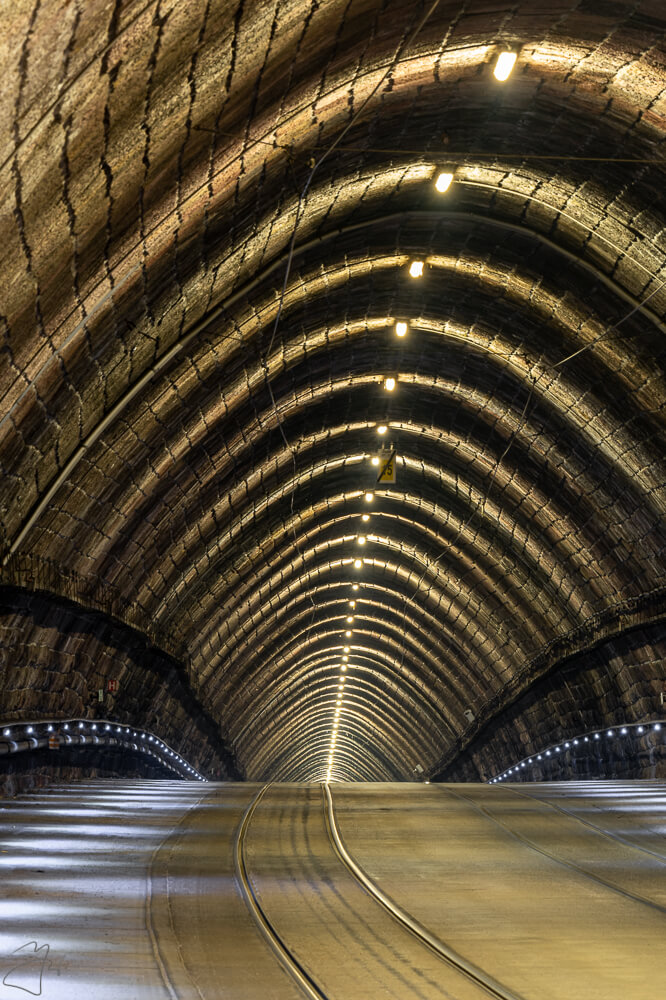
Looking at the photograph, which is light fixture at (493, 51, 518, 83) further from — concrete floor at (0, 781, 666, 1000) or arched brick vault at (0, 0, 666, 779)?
concrete floor at (0, 781, 666, 1000)

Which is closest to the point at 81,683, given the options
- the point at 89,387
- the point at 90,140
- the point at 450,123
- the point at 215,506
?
the point at 215,506

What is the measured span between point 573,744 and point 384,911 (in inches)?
970

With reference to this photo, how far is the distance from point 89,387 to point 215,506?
11.9m

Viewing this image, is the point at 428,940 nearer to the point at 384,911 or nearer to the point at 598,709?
the point at 384,911

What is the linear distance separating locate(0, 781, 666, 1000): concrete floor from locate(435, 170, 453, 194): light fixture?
28.4ft

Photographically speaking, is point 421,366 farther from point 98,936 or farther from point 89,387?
point 98,936

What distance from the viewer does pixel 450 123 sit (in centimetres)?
1700

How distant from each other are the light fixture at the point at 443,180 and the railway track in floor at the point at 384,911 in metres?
9.19

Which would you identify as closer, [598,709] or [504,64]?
[504,64]

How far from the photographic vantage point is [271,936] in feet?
30.4
